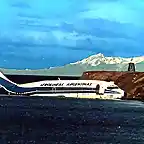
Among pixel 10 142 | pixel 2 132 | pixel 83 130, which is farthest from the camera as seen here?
pixel 83 130

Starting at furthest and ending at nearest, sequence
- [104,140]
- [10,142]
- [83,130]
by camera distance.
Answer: [83,130]
[104,140]
[10,142]

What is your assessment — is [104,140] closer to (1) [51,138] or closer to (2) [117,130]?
(1) [51,138]

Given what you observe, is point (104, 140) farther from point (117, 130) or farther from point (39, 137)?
point (117, 130)

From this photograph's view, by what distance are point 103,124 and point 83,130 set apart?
14452mm

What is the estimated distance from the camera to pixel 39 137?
74.9 m

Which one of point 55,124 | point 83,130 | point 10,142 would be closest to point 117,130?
point 83,130

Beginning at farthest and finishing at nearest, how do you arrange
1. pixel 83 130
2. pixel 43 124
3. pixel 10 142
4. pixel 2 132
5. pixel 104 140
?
pixel 43 124, pixel 83 130, pixel 2 132, pixel 104 140, pixel 10 142

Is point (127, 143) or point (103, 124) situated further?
point (103, 124)

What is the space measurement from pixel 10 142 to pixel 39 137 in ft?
25.1

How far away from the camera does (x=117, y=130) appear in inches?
3504

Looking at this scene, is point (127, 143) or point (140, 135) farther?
point (140, 135)

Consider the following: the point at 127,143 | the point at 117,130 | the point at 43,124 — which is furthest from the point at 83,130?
the point at 127,143

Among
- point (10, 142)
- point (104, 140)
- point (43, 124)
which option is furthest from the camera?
point (43, 124)

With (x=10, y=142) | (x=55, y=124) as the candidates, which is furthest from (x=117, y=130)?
(x=10, y=142)
